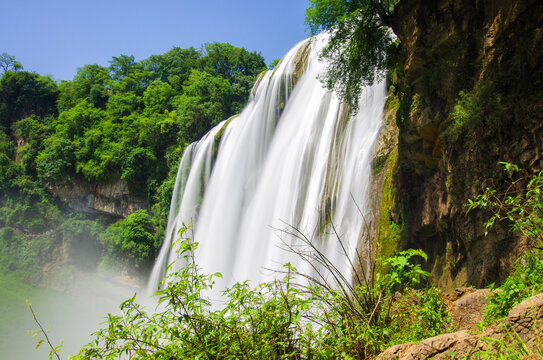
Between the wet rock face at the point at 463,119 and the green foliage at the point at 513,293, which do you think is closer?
the green foliage at the point at 513,293

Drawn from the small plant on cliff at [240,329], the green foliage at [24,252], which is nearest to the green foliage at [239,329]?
the small plant on cliff at [240,329]

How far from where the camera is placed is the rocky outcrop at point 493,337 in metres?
2.03

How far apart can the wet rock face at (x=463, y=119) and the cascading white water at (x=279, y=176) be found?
4.67 ft

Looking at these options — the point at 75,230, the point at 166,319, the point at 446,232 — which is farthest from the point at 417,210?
the point at 75,230

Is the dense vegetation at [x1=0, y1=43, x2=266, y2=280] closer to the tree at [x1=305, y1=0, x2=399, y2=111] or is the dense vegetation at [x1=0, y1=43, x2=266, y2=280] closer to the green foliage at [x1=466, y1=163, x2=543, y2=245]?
the tree at [x1=305, y1=0, x2=399, y2=111]

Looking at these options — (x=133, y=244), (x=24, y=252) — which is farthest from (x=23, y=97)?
(x=133, y=244)

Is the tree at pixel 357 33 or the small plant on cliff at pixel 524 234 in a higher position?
the tree at pixel 357 33

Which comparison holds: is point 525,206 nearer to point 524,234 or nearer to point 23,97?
point 524,234

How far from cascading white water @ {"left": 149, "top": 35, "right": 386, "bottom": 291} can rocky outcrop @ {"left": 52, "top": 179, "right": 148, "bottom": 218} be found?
569cm

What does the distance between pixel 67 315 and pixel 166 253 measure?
6.91 meters

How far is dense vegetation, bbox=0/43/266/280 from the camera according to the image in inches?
837

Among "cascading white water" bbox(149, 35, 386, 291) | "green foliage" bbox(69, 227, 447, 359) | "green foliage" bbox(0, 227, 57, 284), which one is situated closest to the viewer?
"green foliage" bbox(69, 227, 447, 359)

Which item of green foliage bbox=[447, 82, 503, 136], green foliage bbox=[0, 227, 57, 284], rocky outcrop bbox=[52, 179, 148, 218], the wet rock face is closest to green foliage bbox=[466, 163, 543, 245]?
the wet rock face

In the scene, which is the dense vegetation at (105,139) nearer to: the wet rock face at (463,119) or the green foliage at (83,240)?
the green foliage at (83,240)
